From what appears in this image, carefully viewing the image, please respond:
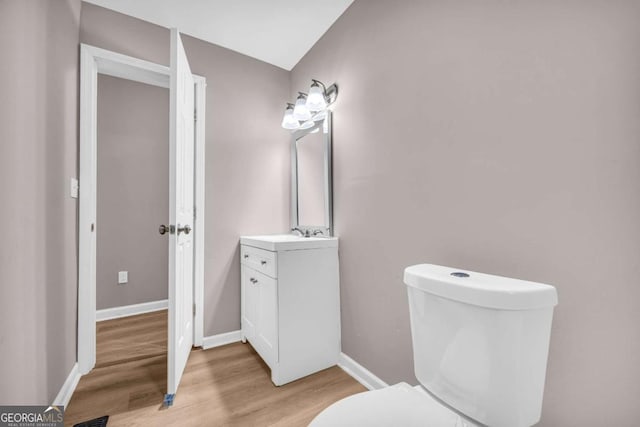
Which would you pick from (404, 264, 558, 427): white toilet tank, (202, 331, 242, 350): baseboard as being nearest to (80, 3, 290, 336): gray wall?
(202, 331, 242, 350): baseboard

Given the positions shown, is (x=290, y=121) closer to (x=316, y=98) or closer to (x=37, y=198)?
(x=316, y=98)

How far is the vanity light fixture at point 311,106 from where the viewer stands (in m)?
1.75

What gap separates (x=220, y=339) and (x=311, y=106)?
1.83 metres

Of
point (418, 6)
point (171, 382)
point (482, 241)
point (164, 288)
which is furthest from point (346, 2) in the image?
point (164, 288)

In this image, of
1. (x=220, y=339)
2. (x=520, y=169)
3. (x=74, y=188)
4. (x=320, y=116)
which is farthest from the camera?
(x=220, y=339)

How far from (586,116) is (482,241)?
1.50ft

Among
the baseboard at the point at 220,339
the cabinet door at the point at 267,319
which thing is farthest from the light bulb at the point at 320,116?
the baseboard at the point at 220,339

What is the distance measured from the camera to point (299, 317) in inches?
60.0

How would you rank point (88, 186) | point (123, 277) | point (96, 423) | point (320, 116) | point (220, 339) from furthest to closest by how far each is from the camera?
point (123, 277) < point (220, 339) < point (320, 116) < point (88, 186) < point (96, 423)

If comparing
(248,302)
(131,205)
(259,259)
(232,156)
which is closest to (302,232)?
(259,259)

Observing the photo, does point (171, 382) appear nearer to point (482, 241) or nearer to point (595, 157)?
point (482, 241)

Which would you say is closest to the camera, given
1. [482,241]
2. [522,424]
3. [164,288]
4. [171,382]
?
[522,424]

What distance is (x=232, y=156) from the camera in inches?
80.9

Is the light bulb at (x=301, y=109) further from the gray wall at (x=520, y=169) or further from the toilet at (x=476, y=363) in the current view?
the toilet at (x=476, y=363)
